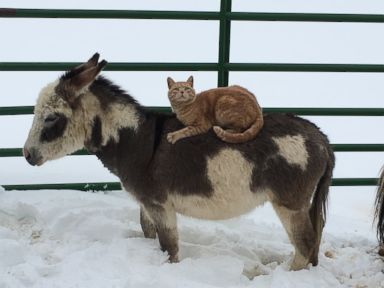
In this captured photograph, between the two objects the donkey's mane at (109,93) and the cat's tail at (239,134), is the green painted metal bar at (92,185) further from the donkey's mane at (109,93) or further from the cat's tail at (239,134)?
the cat's tail at (239,134)

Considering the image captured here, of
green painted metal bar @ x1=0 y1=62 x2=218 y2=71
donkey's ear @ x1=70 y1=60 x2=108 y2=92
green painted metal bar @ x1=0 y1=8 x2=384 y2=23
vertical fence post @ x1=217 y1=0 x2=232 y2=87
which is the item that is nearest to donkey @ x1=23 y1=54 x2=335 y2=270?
donkey's ear @ x1=70 y1=60 x2=108 y2=92

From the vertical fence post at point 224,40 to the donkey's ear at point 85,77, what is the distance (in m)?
1.55

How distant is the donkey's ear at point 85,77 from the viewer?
3.77 meters

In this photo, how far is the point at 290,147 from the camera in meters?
3.84

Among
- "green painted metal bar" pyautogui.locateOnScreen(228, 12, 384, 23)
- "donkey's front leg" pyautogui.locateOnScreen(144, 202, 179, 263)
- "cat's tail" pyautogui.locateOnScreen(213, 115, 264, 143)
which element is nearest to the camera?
"cat's tail" pyautogui.locateOnScreen(213, 115, 264, 143)

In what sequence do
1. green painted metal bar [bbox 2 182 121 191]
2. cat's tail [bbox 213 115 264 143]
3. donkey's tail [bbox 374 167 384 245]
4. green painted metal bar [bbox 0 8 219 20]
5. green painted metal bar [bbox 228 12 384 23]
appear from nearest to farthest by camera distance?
cat's tail [bbox 213 115 264 143] < donkey's tail [bbox 374 167 384 245] < green painted metal bar [bbox 0 8 219 20] < green painted metal bar [bbox 228 12 384 23] < green painted metal bar [bbox 2 182 121 191]

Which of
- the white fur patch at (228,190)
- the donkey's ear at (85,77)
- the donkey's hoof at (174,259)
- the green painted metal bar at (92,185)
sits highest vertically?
the donkey's ear at (85,77)

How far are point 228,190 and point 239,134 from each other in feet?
1.18

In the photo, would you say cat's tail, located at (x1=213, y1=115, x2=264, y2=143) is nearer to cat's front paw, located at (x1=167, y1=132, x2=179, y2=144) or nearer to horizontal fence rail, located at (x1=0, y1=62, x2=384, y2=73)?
cat's front paw, located at (x1=167, y1=132, x2=179, y2=144)

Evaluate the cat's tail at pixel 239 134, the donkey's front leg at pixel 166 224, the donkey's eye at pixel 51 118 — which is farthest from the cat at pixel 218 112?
the donkey's eye at pixel 51 118

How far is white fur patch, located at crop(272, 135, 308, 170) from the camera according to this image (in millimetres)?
3820

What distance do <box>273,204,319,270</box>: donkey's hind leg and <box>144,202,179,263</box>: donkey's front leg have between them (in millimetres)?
676

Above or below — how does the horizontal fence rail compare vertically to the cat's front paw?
above

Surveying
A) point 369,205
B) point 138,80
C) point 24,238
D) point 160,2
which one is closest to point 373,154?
point 369,205
